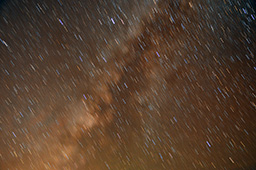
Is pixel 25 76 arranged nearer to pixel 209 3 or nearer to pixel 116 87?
pixel 116 87

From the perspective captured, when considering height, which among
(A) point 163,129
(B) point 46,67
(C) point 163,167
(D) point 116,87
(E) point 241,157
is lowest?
(E) point 241,157

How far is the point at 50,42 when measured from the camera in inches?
43.8

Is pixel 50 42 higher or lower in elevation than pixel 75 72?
higher

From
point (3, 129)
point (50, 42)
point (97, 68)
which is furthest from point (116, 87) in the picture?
point (3, 129)

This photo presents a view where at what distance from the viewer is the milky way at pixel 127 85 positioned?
984 mm

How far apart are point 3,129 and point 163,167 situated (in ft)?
3.16

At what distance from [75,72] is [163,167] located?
72cm

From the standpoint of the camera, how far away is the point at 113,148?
1.11 m

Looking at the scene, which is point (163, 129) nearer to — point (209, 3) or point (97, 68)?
point (97, 68)

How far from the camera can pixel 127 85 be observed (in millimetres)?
1088

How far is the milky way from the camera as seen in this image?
0.98m

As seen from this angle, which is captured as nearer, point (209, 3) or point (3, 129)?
point (209, 3)

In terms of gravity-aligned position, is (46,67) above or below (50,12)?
below

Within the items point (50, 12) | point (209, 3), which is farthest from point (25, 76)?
point (209, 3)
